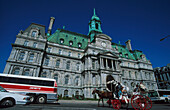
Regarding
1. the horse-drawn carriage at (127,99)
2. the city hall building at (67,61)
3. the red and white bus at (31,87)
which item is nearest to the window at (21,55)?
the city hall building at (67,61)

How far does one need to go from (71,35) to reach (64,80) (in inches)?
757

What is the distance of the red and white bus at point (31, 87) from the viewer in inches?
484

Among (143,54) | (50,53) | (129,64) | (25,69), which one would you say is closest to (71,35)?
(50,53)

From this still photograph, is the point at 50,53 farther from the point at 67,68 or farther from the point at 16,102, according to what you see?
the point at 16,102

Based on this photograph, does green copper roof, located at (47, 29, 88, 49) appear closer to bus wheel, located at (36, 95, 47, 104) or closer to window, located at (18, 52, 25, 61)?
window, located at (18, 52, 25, 61)

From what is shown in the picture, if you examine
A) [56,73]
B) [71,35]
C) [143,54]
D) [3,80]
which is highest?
[71,35]

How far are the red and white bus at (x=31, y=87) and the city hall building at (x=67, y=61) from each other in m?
12.5

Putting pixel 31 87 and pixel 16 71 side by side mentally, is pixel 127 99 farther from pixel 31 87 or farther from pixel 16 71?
pixel 16 71

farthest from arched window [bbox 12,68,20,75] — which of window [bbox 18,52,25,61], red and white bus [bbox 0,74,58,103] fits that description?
red and white bus [bbox 0,74,58,103]

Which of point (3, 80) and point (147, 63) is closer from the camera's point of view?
point (3, 80)

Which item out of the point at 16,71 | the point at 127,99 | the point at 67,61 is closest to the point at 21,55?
the point at 16,71

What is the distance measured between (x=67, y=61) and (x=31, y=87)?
19.5 meters

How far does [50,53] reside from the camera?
30266 mm

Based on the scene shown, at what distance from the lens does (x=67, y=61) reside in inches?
1264
